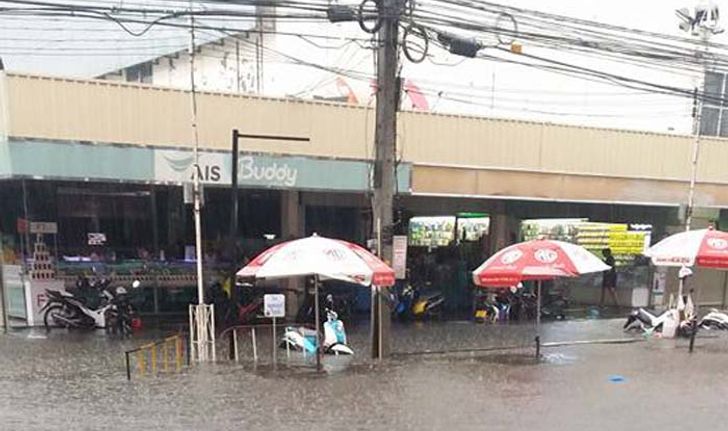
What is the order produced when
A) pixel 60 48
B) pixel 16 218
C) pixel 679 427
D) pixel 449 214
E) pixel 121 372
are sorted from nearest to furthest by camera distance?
pixel 679 427 < pixel 121 372 < pixel 16 218 < pixel 449 214 < pixel 60 48

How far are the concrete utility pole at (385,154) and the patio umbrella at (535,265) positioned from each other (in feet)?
5.75

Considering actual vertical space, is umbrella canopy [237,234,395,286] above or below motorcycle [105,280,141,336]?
above

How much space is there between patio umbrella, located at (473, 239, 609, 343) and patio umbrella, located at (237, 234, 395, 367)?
Answer: 86.9 inches

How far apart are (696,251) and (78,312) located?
1207 cm

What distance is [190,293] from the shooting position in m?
17.0

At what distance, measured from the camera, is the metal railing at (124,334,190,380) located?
11039mm

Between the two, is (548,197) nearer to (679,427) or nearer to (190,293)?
(190,293)

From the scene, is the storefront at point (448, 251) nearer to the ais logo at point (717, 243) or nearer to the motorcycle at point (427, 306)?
the motorcycle at point (427, 306)

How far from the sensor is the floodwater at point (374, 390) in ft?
27.2

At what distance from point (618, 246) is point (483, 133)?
708cm

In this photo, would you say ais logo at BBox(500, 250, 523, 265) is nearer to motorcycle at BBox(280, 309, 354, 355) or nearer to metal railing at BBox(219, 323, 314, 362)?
motorcycle at BBox(280, 309, 354, 355)

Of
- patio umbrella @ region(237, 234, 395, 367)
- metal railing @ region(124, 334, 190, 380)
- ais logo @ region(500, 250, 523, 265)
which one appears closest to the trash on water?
ais logo @ region(500, 250, 523, 265)

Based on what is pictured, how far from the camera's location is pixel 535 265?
1255cm

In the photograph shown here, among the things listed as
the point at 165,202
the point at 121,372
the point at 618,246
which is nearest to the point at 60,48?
the point at 165,202
